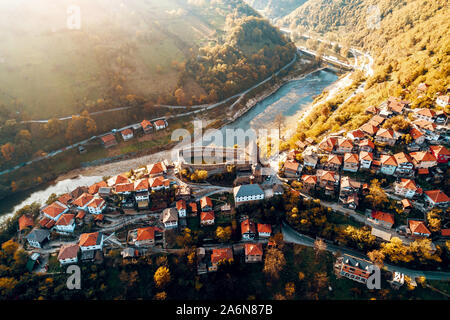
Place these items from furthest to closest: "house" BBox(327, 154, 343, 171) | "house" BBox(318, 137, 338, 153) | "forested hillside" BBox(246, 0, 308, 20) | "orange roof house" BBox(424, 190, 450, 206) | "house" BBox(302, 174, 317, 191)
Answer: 1. "forested hillside" BBox(246, 0, 308, 20)
2. "house" BBox(318, 137, 338, 153)
3. "house" BBox(327, 154, 343, 171)
4. "house" BBox(302, 174, 317, 191)
5. "orange roof house" BBox(424, 190, 450, 206)

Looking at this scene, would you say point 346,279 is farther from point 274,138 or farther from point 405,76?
point 405,76

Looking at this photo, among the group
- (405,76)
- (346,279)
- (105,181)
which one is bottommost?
(346,279)

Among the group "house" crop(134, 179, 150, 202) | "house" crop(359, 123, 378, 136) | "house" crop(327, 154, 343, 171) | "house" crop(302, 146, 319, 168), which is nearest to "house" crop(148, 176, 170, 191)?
"house" crop(134, 179, 150, 202)

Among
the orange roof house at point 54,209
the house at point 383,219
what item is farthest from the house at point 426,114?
the orange roof house at point 54,209

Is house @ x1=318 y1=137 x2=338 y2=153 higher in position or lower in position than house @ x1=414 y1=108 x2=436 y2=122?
lower

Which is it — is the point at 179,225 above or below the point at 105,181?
below

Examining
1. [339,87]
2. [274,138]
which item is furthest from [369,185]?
[339,87]

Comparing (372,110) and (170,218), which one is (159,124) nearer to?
(170,218)

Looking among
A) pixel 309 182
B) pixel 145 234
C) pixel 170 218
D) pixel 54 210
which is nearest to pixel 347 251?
pixel 309 182

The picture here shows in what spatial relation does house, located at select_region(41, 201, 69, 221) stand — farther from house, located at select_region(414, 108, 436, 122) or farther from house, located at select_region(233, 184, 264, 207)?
house, located at select_region(414, 108, 436, 122)
